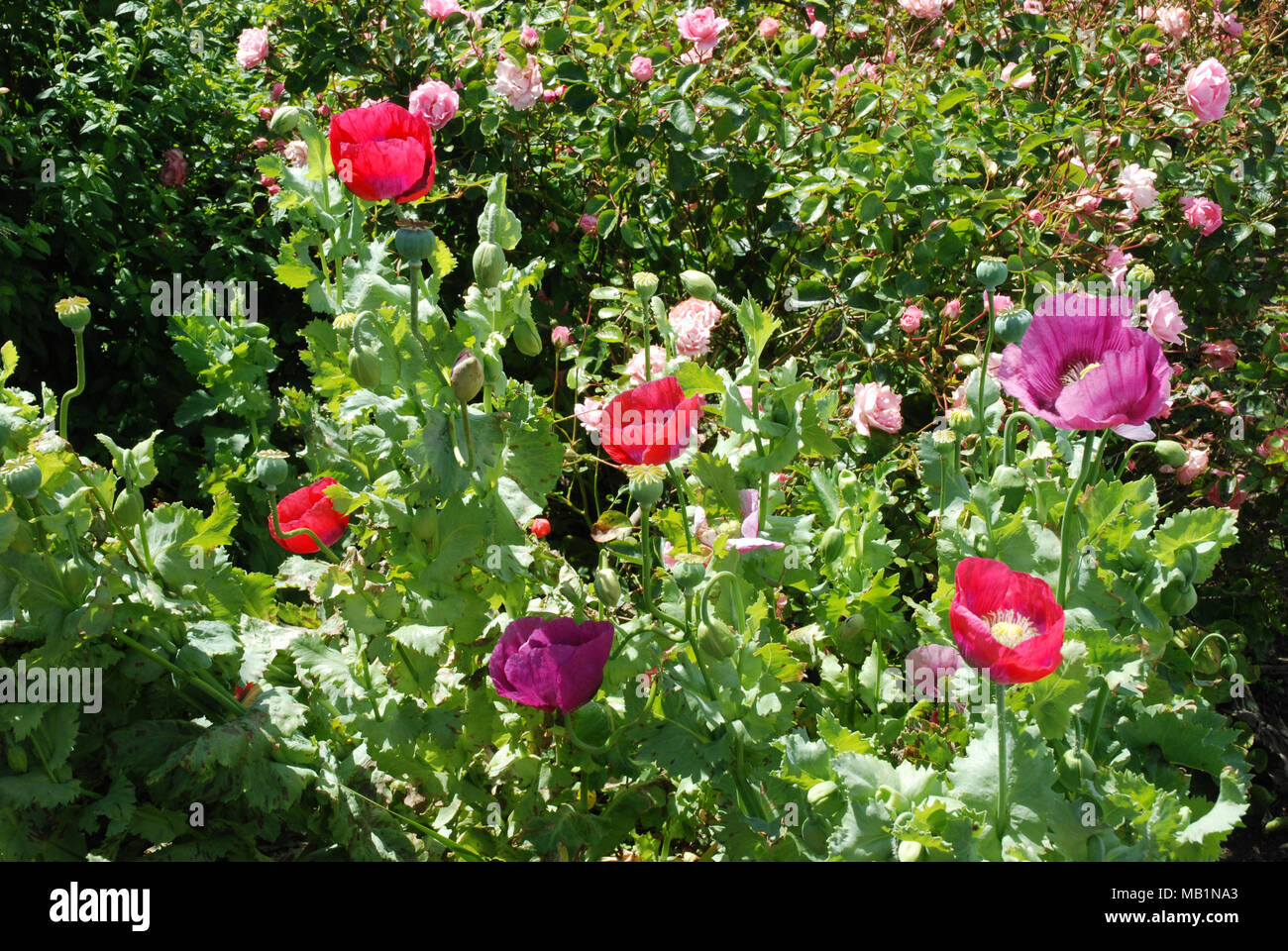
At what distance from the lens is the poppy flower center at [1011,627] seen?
3.43ft

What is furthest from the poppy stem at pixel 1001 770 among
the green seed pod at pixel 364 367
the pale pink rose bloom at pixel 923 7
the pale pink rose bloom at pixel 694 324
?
the pale pink rose bloom at pixel 923 7

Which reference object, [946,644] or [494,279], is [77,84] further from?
[946,644]

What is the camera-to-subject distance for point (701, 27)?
7.71ft

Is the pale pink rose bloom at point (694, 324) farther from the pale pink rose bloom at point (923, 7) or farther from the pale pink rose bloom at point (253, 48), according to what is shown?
the pale pink rose bloom at point (253, 48)

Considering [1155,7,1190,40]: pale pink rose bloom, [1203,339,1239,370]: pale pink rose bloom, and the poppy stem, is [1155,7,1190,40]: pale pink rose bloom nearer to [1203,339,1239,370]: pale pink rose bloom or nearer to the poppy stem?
[1203,339,1239,370]: pale pink rose bloom

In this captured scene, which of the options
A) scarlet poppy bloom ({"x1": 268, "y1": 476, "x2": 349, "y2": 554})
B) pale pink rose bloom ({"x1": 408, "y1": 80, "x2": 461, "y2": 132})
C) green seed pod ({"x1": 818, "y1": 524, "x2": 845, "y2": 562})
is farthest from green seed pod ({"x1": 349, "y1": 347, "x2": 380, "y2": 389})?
pale pink rose bloom ({"x1": 408, "y1": 80, "x2": 461, "y2": 132})

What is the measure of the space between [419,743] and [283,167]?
30.8 inches

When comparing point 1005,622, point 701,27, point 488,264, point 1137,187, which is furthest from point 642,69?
point 1005,622

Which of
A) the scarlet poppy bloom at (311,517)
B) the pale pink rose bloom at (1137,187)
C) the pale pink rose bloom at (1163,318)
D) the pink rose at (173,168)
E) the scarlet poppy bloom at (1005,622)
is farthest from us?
the pink rose at (173,168)

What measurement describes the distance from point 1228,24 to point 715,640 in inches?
97.6

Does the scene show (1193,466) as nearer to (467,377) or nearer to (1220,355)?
(1220,355)

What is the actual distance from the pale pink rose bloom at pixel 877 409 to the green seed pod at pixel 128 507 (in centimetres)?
122

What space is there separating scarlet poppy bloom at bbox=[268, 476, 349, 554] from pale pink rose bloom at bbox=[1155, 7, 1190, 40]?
7.27ft

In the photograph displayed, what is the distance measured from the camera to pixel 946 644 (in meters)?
1.38
